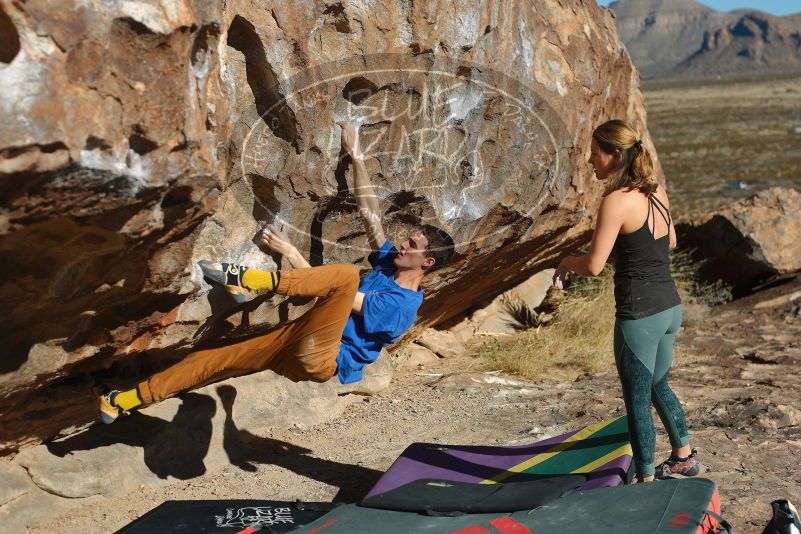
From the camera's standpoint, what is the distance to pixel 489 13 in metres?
5.23

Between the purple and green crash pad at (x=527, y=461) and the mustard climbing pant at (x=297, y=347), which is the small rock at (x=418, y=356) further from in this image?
the mustard climbing pant at (x=297, y=347)

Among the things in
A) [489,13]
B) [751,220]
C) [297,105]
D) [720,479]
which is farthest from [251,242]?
[751,220]

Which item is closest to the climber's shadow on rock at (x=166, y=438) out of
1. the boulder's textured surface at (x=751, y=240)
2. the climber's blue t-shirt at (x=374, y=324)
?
the climber's blue t-shirt at (x=374, y=324)

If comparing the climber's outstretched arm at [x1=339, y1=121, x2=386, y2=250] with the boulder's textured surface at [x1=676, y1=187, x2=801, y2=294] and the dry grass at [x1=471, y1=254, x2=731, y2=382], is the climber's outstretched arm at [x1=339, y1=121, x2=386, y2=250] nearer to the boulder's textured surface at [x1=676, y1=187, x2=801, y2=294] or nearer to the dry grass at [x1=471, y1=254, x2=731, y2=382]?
the dry grass at [x1=471, y1=254, x2=731, y2=382]

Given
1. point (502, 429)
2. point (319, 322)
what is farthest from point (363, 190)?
point (502, 429)

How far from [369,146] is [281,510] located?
6.04ft

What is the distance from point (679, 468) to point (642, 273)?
1.11 m

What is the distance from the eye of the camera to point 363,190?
4871 mm

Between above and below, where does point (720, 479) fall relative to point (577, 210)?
below

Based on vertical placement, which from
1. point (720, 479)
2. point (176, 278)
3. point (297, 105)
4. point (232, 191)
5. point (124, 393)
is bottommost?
point (720, 479)

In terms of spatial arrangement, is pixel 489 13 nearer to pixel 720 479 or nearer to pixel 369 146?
pixel 369 146

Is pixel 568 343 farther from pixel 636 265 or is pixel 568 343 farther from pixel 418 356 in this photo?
pixel 636 265

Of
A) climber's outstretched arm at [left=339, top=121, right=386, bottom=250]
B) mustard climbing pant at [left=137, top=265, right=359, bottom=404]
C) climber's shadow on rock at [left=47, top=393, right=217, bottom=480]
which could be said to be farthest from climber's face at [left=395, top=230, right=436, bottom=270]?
climber's shadow on rock at [left=47, top=393, right=217, bottom=480]

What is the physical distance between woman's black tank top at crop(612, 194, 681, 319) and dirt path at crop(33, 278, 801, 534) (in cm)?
101
